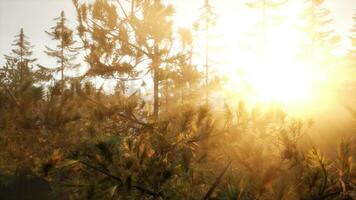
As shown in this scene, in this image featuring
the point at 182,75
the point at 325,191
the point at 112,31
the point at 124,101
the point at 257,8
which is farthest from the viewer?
the point at 257,8

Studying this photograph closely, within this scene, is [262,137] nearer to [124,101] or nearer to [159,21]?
[124,101]

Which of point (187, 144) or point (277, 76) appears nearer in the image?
point (187, 144)

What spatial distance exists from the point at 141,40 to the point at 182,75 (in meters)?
1.77

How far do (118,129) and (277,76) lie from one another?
54.9ft

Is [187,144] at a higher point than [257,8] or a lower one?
lower

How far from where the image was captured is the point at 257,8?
25312 mm

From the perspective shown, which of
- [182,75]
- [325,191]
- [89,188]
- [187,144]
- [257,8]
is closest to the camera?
[325,191]

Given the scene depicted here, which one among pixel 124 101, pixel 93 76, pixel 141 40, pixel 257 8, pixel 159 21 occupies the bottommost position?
pixel 124 101

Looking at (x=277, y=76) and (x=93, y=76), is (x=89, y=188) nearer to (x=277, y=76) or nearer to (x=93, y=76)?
(x=93, y=76)

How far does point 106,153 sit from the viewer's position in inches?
94.4

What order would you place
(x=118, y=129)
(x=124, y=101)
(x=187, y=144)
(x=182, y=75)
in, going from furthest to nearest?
(x=182, y=75) → (x=118, y=129) → (x=124, y=101) → (x=187, y=144)

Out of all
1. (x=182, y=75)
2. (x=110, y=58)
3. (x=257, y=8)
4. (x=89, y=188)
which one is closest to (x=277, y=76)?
(x=257, y=8)

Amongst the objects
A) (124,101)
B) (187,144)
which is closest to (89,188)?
(187,144)

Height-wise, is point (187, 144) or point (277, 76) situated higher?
point (277, 76)
